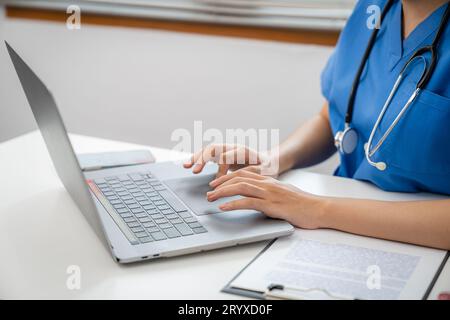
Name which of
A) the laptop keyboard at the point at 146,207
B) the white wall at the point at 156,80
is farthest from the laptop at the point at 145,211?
the white wall at the point at 156,80

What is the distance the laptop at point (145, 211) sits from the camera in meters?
0.85

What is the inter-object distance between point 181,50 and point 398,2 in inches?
43.2

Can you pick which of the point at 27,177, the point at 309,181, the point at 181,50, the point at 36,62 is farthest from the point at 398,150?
the point at 36,62

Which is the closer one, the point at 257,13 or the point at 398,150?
the point at 398,150

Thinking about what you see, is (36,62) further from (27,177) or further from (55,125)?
(55,125)

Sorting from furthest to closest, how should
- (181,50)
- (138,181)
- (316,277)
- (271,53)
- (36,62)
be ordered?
(36,62), (181,50), (271,53), (138,181), (316,277)

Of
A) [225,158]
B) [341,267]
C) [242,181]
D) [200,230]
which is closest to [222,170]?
[225,158]

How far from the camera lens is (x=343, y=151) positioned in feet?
4.33

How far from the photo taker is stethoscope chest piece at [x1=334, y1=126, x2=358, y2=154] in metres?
1.28

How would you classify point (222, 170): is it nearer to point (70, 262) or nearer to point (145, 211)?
point (145, 211)

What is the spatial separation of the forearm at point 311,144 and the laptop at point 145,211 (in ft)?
0.87

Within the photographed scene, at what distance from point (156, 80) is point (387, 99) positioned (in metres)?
1.27

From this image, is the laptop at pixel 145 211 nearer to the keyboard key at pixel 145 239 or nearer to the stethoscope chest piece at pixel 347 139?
the keyboard key at pixel 145 239

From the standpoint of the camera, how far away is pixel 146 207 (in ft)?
3.29
